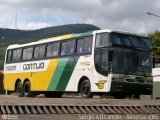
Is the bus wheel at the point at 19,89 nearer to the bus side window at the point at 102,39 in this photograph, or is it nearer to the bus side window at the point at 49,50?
the bus side window at the point at 49,50

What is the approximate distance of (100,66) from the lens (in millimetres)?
21766

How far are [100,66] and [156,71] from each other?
7.32 meters

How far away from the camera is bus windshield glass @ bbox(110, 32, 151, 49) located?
71.2 feet

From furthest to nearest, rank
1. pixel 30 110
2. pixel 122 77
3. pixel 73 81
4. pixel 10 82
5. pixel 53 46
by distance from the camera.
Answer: pixel 10 82
pixel 53 46
pixel 73 81
pixel 122 77
pixel 30 110

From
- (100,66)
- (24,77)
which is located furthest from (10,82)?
(100,66)

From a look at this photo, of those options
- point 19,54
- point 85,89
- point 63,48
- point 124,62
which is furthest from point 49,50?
point 124,62

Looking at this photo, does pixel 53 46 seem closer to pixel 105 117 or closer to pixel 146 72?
pixel 146 72

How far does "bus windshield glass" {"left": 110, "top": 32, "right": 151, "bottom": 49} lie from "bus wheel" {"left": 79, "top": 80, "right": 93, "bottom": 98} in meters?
2.32

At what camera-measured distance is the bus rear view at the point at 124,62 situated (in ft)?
69.5

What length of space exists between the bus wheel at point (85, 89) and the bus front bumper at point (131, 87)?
1428mm

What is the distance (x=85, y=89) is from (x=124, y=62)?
7.65ft

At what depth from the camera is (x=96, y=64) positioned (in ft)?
72.0

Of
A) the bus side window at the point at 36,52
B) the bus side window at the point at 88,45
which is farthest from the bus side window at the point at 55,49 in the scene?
the bus side window at the point at 88,45

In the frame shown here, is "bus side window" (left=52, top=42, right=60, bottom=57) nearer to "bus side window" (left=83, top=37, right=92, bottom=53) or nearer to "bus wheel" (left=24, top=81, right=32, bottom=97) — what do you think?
→ "bus side window" (left=83, top=37, right=92, bottom=53)
